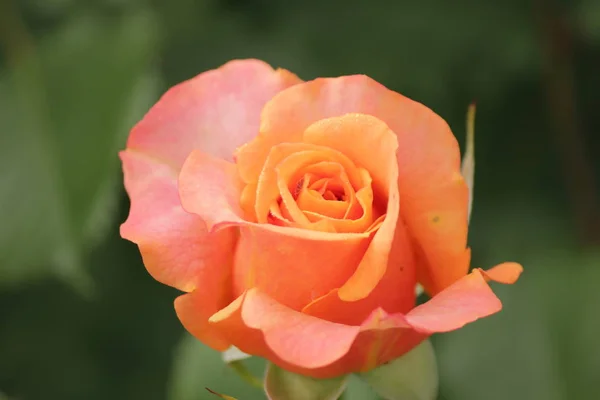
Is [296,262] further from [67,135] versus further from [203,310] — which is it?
[67,135]

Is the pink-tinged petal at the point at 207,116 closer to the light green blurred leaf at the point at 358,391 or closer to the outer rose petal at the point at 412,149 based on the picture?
the outer rose petal at the point at 412,149

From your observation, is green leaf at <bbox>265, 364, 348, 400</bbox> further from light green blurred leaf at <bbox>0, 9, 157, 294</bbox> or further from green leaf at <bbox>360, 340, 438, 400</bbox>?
light green blurred leaf at <bbox>0, 9, 157, 294</bbox>

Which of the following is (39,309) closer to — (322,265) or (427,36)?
(427,36)

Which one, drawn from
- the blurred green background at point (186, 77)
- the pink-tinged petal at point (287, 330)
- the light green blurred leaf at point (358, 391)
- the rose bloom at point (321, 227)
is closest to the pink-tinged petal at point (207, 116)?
the rose bloom at point (321, 227)

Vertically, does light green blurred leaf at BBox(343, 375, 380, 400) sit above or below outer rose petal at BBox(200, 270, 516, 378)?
below

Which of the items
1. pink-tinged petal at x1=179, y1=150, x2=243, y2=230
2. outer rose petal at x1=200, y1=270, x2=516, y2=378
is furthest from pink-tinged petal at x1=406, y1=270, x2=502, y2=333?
pink-tinged petal at x1=179, y1=150, x2=243, y2=230
